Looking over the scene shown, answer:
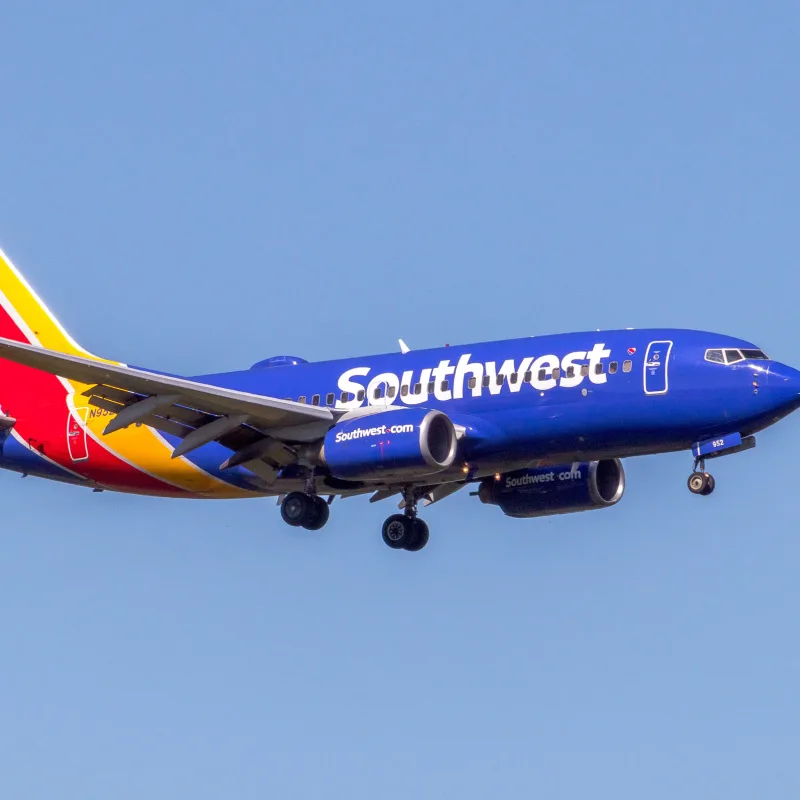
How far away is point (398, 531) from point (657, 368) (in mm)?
9737

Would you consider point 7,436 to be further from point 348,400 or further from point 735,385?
point 735,385

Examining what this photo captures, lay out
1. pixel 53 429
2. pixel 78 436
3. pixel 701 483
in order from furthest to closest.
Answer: pixel 53 429, pixel 78 436, pixel 701 483

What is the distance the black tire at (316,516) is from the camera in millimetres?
48375

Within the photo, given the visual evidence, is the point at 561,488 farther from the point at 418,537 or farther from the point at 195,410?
the point at 195,410

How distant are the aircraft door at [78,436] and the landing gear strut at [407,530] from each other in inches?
340

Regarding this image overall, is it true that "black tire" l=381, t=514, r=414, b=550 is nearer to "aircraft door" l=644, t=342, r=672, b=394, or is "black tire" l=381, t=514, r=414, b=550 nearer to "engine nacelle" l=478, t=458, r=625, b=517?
"engine nacelle" l=478, t=458, r=625, b=517

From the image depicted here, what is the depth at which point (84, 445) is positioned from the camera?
172ft

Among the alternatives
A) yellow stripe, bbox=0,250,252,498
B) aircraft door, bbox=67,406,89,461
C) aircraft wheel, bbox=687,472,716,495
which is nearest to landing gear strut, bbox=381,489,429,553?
yellow stripe, bbox=0,250,252,498

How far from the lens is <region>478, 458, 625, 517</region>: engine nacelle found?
166 feet

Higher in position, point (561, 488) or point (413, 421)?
point (561, 488)

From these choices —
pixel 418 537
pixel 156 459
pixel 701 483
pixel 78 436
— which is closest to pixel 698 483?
pixel 701 483

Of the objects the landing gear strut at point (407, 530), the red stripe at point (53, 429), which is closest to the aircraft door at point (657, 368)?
the landing gear strut at point (407, 530)

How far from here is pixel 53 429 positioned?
173 feet

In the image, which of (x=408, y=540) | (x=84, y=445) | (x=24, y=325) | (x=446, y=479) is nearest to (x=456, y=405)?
(x=446, y=479)
